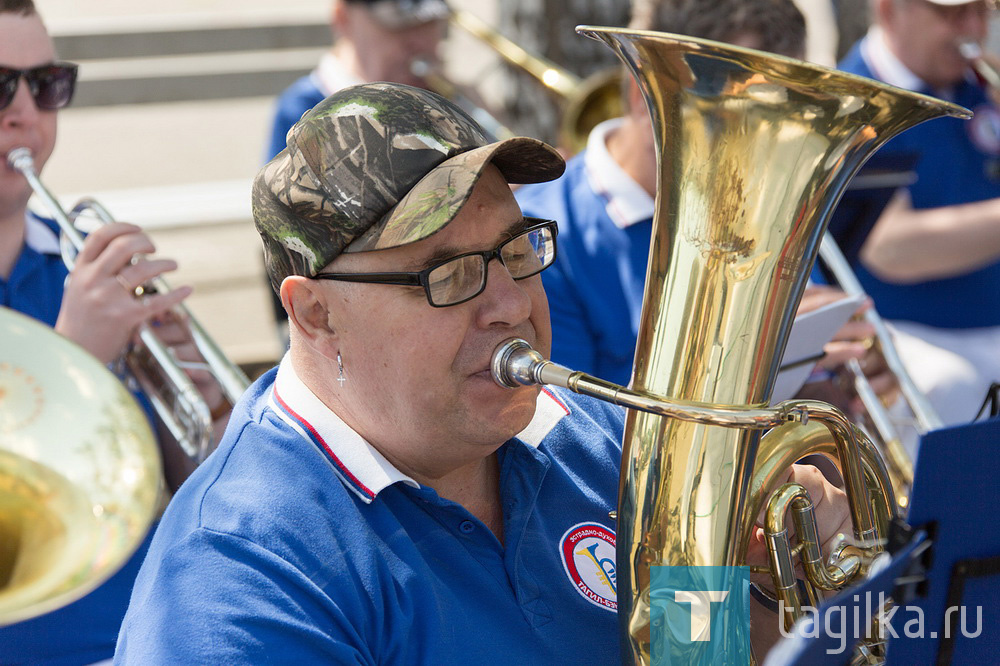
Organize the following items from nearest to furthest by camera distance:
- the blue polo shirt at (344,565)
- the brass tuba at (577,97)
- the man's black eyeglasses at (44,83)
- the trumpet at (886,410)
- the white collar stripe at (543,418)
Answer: the blue polo shirt at (344,565), the white collar stripe at (543,418), the man's black eyeglasses at (44,83), the trumpet at (886,410), the brass tuba at (577,97)

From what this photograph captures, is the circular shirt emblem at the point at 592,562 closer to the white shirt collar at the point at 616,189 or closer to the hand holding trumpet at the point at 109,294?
the hand holding trumpet at the point at 109,294

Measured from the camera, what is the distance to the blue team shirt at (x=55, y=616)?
1755 mm

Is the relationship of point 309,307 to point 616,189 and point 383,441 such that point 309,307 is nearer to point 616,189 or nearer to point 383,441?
point 383,441

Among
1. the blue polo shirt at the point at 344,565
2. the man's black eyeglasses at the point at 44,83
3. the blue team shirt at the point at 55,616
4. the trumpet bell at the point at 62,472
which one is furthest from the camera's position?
the man's black eyeglasses at the point at 44,83

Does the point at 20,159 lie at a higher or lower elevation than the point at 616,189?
lower

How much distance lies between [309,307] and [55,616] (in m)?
0.82

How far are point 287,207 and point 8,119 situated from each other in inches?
40.8

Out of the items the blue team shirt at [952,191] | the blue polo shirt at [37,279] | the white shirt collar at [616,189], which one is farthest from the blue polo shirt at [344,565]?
the blue team shirt at [952,191]

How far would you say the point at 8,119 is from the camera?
2045 mm

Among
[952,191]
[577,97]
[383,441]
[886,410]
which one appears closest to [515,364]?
[383,441]

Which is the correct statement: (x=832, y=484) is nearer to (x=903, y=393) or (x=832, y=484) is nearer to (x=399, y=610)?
(x=399, y=610)

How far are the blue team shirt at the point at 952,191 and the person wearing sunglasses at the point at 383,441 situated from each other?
1976 mm

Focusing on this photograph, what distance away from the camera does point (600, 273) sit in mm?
2332

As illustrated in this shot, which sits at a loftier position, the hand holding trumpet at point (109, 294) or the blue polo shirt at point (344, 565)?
the blue polo shirt at point (344, 565)
